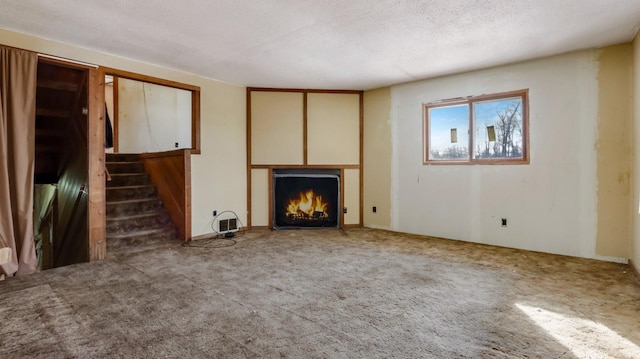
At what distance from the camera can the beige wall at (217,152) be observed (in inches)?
185

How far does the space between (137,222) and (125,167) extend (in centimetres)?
128

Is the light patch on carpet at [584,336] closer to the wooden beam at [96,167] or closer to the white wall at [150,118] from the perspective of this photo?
the wooden beam at [96,167]

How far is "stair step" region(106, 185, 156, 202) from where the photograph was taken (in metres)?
4.61

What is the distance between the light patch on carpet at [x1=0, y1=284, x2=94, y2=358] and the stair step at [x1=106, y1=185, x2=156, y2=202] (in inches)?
84.9

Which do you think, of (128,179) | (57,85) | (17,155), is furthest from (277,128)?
(17,155)

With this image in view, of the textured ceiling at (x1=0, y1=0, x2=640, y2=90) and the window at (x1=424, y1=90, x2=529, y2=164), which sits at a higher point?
the textured ceiling at (x1=0, y1=0, x2=640, y2=90)

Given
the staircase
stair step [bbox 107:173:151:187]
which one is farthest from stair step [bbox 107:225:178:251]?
stair step [bbox 107:173:151:187]

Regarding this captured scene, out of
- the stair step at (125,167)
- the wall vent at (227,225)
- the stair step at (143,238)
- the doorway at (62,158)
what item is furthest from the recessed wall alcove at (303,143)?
the doorway at (62,158)

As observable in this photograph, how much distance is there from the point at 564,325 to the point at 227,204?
438 cm

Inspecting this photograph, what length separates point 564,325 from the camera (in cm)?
208

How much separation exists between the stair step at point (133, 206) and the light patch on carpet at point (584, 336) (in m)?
4.75

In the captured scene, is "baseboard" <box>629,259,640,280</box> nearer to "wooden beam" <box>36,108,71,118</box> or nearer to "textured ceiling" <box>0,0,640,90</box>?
"textured ceiling" <box>0,0,640,90</box>

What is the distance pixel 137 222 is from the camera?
4.41 metres

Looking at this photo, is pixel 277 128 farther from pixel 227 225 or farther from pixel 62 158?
pixel 62 158
